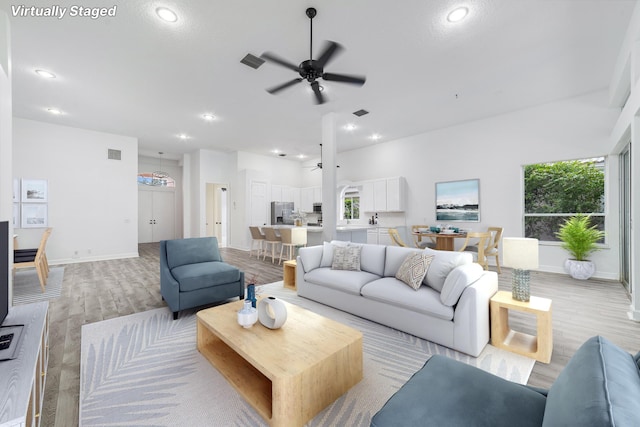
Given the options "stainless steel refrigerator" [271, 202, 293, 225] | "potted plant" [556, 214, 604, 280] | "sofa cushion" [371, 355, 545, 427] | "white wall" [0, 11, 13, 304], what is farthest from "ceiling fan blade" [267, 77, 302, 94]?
"stainless steel refrigerator" [271, 202, 293, 225]

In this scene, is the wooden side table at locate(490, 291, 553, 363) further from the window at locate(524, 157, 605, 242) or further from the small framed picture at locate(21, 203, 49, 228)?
the small framed picture at locate(21, 203, 49, 228)

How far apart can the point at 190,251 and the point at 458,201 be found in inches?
233

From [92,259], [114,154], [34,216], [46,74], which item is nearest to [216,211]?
[114,154]

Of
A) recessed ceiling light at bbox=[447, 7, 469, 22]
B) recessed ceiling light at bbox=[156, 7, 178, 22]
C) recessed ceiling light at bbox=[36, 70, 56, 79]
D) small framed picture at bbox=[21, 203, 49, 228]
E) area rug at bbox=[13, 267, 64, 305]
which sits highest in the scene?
recessed ceiling light at bbox=[36, 70, 56, 79]

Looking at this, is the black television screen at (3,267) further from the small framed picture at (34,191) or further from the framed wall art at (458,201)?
the framed wall art at (458,201)

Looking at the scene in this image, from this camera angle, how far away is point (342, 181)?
892 centimetres

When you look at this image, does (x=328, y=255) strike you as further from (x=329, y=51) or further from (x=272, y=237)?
(x=272, y=237)

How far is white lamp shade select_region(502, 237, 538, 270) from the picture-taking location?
8.00 ft

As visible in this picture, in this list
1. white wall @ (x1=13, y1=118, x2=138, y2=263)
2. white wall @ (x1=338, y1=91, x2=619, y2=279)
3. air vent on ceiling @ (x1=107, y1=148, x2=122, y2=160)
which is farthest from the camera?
air vent on ceiling @ (x1=107, y1=148, x2=122, y2=160)

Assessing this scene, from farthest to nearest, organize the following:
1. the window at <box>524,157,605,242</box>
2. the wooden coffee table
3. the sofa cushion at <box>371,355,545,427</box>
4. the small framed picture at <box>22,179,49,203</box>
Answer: the small framed picture at <box>22,179,49,203</box>, the window at <box>524,157,605,242</box>, the wooden coffee table, the sofa cushion at <box>371,355,545,427</box>

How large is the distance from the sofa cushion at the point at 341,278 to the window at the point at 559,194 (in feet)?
14.6

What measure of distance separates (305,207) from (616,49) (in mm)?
8092

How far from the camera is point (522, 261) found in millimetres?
2471

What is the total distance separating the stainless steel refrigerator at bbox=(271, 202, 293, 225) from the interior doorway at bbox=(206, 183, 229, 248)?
7.14 ft
